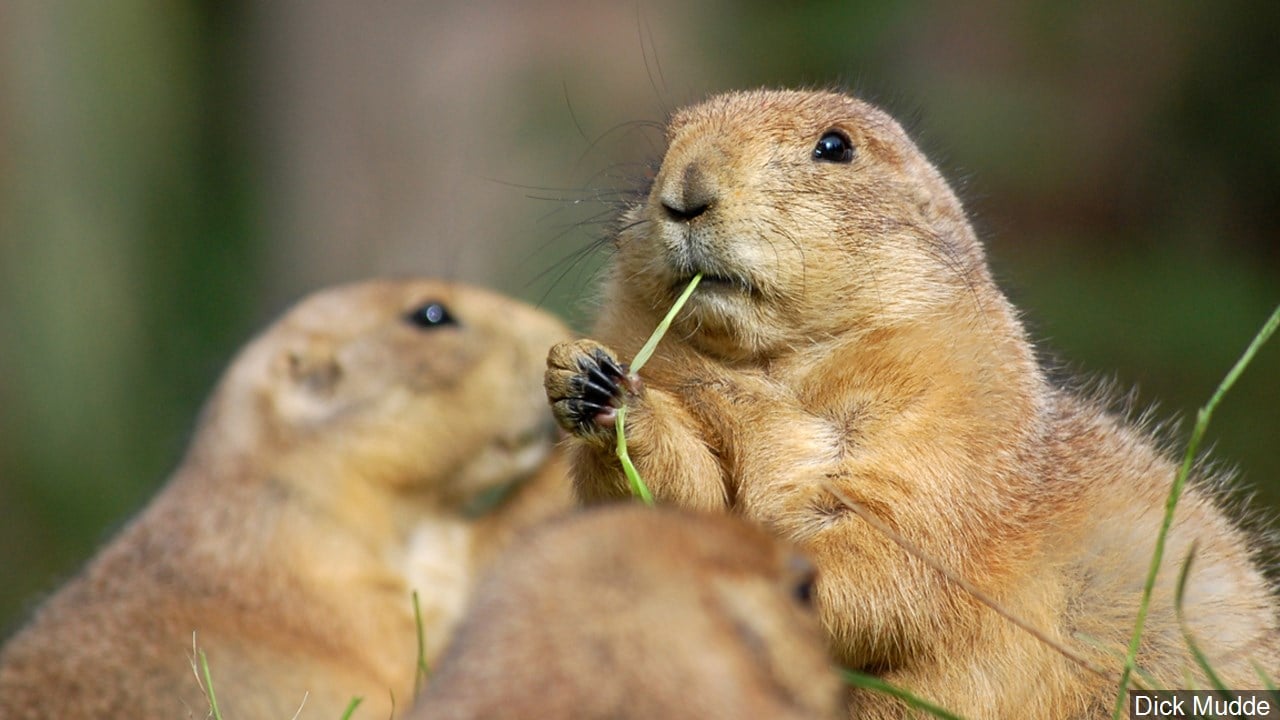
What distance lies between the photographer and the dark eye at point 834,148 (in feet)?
15.0

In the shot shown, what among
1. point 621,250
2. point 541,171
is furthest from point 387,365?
point 541,171

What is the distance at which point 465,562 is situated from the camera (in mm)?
6926

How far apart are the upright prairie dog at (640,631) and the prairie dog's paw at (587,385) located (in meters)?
1.01

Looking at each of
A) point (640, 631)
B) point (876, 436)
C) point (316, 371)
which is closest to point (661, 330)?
point (876, 436)

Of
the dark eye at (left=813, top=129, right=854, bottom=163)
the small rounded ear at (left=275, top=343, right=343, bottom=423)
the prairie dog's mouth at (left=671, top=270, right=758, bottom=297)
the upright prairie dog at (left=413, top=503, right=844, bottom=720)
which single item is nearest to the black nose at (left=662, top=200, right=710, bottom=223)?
the prairie dog's mouth at (left=671, top=270, right=758, bottom=297)

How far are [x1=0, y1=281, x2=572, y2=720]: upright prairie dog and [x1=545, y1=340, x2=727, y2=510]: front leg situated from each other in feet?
7.89

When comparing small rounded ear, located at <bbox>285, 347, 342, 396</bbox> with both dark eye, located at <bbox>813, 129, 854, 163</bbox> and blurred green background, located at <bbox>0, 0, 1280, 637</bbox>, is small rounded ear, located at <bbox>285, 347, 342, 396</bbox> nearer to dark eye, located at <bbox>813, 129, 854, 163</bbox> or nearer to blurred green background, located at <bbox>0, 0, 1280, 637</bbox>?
dark eye, located at <bbox>813, 129, 854, 163</bbox>

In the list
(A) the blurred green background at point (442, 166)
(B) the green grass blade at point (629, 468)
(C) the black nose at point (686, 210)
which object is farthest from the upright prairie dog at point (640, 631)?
(A) the blurred green background at point (442, 166)

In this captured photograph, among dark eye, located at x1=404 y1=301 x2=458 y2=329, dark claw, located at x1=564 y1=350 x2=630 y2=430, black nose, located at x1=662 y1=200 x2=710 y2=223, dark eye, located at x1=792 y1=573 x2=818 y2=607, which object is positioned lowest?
dark eye, located at x1=404 y1=301 x2=458 y2=329

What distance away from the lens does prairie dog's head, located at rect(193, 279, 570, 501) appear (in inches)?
267

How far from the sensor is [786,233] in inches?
166

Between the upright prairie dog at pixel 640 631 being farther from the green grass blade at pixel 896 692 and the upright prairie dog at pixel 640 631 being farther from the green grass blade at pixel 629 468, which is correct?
the green grass blade at pixel 629 468

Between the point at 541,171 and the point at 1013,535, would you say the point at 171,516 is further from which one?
the point at 541,171

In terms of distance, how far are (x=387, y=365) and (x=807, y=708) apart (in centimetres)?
431
